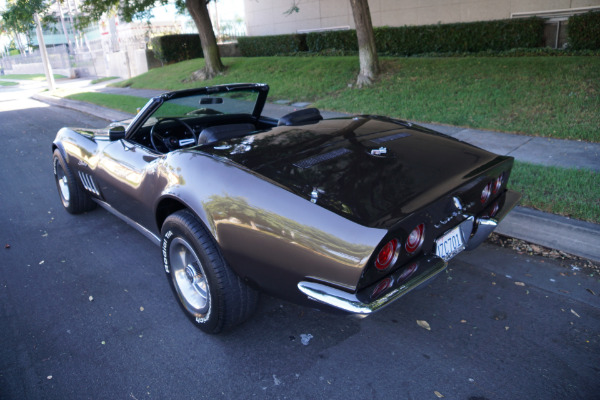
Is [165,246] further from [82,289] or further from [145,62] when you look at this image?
[145,62]

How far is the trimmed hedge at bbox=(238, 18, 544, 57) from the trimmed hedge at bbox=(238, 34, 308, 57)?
0.13 feet

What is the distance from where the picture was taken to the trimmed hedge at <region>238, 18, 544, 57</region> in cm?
1298

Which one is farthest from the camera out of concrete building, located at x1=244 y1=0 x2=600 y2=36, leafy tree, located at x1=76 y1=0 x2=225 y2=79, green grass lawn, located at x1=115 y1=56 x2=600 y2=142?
leafy tree, located at x1=76 y1=0 x2=225 y2=79

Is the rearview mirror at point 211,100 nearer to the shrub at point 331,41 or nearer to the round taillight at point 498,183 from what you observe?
the round taillight at point 498,183

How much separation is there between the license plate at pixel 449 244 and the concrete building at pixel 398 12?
12.8 metres

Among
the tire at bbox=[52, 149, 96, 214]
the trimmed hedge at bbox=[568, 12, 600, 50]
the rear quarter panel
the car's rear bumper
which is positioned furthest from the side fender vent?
the trimmed hedge at bbox=[568, 12, 600, 50]

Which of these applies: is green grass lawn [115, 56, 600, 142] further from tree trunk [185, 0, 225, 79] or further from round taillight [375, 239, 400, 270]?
round taillight [375, 239, 400, 270]

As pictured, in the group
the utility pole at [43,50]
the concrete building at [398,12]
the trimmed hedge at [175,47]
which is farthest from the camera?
the trimmed hedge at [175,47]

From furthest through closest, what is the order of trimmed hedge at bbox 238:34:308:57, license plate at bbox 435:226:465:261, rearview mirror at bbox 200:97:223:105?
trimmed hedge at bbox 238:34:308:57 < rearview mirror at bbox 200:97:223:105 < license plate at bbox 435:226:465:261

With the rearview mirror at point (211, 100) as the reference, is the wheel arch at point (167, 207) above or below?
below

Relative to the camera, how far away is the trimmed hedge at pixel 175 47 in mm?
21416

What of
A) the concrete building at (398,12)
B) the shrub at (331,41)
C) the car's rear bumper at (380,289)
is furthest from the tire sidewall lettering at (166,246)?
the shrub at (331,41)

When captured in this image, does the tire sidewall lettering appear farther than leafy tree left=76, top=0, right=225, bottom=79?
No

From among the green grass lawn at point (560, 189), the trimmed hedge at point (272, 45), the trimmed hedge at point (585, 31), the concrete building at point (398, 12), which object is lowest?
the green grass lawn at point (560, 189)
